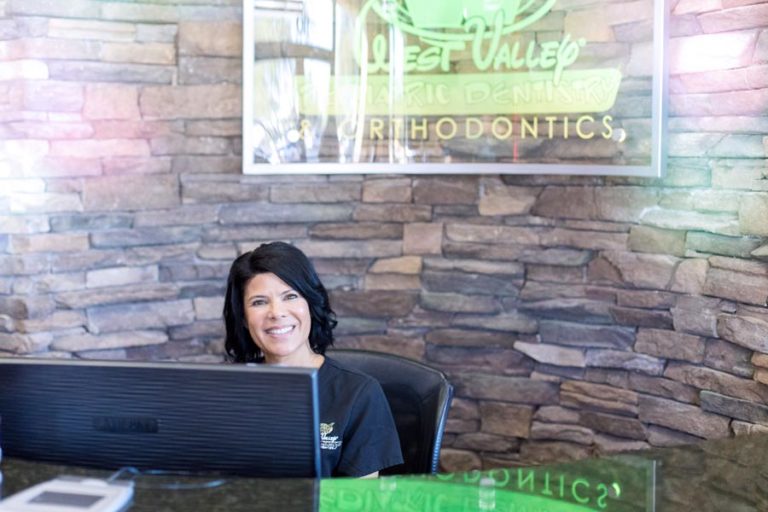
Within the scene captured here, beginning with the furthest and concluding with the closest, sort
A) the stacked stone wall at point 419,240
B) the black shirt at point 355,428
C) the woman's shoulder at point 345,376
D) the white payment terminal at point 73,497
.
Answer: the stacked stone wall at point 419,240, the woman's shoulder at point 345,376, the black shirt at point 355,428, the white payment terminal at point 73,497

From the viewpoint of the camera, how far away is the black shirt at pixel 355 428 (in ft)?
7.11

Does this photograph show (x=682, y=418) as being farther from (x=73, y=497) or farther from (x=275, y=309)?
(x=73, y=497)

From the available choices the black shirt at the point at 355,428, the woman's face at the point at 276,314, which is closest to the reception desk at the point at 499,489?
the black shirt at the point at 355,428

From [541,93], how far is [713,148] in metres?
0.60

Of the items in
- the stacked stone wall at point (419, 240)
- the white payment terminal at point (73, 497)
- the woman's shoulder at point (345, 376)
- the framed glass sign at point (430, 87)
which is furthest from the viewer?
the framed glass sign at point (430, 87)

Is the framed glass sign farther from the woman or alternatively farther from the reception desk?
the reception desk

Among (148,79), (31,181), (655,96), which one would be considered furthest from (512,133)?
(31,181)

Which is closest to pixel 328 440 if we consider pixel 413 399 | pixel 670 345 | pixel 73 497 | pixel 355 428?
pixel 355 428

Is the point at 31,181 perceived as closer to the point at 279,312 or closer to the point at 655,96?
the point at 279,312

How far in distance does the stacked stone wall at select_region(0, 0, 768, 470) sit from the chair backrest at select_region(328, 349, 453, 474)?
1.12m

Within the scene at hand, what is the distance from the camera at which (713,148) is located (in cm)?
310

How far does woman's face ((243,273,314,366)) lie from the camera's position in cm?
232


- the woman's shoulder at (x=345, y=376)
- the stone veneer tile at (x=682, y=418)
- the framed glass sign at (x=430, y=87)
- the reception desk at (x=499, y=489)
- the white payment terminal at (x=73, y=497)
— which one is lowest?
the stone veneer tile at (x=682, y=418)

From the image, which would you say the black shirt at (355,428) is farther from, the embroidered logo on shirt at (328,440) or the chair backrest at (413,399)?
the chair backrest at (413,399)
